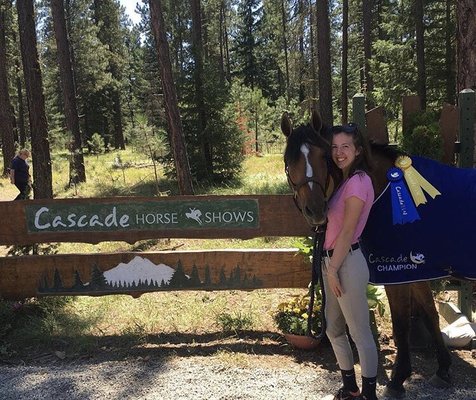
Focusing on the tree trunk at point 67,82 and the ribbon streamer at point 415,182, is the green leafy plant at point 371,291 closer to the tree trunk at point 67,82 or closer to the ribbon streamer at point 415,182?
the ribbon streamer at point 415,182

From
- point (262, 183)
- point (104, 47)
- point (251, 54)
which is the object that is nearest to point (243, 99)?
point (104, 47)

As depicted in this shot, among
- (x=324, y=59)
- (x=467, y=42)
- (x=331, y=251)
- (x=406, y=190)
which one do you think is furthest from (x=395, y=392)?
(x=324, y=59)

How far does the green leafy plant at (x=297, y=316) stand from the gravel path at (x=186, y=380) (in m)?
0.37

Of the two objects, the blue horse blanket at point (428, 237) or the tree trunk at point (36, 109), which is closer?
the blue horse blanket at point (428, 237)

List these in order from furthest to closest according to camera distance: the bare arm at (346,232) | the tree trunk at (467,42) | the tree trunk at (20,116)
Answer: the tree trunk at (20,116), the tree trunk at (467,42), the bare arm at (346,232)

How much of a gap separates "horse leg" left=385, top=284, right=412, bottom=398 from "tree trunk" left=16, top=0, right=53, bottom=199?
953cm

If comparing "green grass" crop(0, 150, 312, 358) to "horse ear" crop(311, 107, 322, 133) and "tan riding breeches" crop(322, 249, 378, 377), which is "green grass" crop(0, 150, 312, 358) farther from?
"horse ear" crop(311, 107, 322, 133)

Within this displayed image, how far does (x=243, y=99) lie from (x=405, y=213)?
26321 millimetres

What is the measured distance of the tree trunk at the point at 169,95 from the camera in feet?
37.8

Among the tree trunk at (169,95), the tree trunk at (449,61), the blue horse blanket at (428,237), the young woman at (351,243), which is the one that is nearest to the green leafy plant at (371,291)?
the blue horse blanket at (428,237)

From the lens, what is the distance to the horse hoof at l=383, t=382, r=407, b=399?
134 inches

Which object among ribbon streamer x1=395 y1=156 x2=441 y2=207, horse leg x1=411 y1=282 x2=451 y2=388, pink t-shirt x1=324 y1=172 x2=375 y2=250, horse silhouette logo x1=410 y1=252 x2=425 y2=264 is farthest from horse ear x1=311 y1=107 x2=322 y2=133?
horse leg x1=411 y1=282 x2=451 y2=388

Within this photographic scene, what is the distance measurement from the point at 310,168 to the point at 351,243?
52 cm

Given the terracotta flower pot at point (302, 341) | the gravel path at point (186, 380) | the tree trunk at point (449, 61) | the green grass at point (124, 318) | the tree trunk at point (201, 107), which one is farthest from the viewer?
the tree trunk at point (449, 61)
